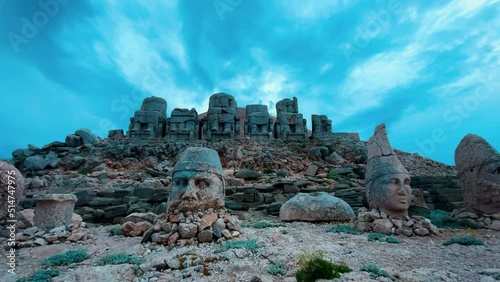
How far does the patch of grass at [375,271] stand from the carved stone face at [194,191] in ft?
11.2

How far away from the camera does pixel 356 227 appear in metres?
7.32

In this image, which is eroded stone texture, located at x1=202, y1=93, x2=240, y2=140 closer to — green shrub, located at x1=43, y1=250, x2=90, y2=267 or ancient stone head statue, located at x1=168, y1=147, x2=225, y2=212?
ancient stone head statue, located at x1=168, y1=147, x2=225, y2=212

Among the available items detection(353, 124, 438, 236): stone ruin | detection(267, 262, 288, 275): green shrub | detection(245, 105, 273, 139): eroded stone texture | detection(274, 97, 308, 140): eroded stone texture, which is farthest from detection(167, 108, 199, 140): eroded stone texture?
detection(267, 262, 288, 275): green shrub

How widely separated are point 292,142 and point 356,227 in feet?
51.3

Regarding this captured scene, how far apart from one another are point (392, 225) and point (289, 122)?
18.5m

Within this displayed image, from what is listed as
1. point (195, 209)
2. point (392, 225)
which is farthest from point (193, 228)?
point (392, 225)

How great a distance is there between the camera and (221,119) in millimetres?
24281

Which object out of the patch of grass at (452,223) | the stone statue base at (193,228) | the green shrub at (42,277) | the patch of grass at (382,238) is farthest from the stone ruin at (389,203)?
the green shrub at (42,277)

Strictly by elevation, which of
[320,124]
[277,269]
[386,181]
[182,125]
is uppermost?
[320,124]

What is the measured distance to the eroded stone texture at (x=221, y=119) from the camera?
23.2 m

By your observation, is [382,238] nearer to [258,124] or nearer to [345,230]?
[345,230]

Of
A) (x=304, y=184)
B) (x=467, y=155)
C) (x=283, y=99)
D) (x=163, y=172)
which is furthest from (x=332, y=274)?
(x=283, y=99)

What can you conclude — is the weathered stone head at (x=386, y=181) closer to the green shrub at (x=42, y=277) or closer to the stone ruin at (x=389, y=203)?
the stone ruin at (x=389, y=203)

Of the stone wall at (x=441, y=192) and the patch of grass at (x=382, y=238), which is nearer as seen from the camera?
the patch of grass at (x=382, y=238)
